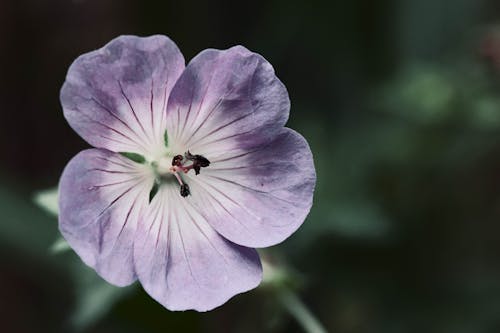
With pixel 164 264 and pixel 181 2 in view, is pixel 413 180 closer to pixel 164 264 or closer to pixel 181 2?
pixel 181 2

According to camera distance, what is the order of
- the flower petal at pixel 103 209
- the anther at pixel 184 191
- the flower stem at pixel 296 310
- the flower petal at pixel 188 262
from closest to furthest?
the flower petal at pixel 103 209
the flower petal at pixel 188 262
the anther at pixel 184 191
the flower stem at pixel 296 310

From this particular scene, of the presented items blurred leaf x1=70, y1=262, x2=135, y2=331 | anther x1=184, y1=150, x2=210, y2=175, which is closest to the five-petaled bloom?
anther x1=184, y1=150, x2=210, y2=175

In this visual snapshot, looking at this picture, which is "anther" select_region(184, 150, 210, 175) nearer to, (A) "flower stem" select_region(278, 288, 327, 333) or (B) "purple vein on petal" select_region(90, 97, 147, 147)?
(B) "purple vein on petal" select_region(90, 97, 147, 147)

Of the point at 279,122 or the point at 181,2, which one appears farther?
the point at 181,2

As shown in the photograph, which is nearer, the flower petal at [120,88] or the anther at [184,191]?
the flower petal at [120,88]

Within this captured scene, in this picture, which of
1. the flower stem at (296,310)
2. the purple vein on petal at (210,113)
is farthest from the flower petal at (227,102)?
the flower stem at (296,310)

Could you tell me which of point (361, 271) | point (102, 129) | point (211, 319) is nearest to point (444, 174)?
point (361, 271)

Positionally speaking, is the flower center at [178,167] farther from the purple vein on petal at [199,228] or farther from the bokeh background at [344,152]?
the bokeh background at [344,152]
